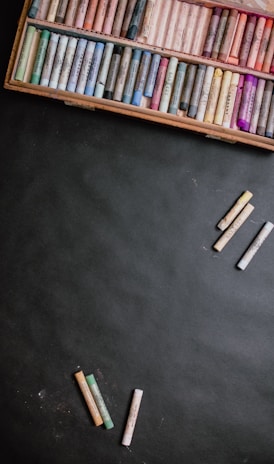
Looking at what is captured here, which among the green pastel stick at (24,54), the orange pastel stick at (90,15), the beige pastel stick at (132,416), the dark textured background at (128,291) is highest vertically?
the orange pastel stick at (90,15)

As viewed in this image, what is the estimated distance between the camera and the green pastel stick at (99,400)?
276 centimetres

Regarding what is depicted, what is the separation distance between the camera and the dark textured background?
2781mm

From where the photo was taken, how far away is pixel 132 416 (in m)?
2.76

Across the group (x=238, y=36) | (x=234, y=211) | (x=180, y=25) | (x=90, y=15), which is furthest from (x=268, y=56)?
(x=90, y=15)

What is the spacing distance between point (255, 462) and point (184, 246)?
1.20 m

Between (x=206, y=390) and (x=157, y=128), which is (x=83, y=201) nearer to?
(x=157, y=128)

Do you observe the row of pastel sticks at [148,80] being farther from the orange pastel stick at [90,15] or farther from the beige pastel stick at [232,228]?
the beige pastel stick at [232,228]

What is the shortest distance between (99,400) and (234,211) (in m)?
1.24

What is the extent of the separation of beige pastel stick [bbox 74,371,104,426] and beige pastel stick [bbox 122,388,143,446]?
14 centimetres

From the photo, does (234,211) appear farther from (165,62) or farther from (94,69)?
(94,69)

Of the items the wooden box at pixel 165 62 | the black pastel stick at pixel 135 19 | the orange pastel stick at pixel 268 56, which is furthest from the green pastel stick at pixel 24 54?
the orange pastel stick at pixel 268 56

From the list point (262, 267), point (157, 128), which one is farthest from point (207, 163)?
point (262, 267)

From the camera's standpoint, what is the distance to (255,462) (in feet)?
9.17

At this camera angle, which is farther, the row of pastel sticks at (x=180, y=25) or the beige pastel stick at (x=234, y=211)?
the beige pastel stick at (x=234, y=211)
